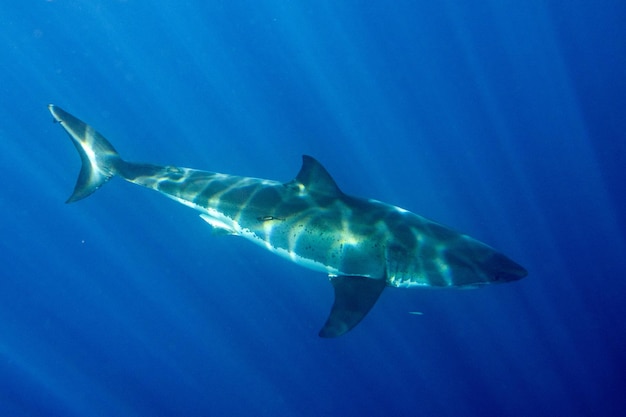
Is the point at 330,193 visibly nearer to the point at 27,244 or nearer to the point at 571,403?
the point at 571,403

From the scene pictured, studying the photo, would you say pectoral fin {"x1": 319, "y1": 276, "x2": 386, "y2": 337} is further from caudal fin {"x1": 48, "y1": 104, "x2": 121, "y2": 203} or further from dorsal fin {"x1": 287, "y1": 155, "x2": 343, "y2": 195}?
caudal fin {"x1": 48, "y1": 104, "x2": 121, "y2": 203}

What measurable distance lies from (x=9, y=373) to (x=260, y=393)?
7.44 meters

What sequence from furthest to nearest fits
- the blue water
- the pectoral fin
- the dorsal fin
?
the blue water < the dorsal fin < the pectoral fin

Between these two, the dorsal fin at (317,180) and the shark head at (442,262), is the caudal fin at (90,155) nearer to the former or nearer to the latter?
the dorsal fin at (317,180)

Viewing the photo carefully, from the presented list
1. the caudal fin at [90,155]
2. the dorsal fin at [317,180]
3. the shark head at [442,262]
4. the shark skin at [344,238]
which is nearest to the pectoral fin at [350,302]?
the shark skin at [344,238]

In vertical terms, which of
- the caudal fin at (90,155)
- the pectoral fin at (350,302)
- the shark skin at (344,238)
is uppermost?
the caudal fin at (90,155)

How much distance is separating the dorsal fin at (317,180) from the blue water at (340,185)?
190 inches

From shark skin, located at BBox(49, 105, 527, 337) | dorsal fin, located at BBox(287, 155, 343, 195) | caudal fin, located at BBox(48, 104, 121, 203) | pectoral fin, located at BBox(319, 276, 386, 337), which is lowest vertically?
pectoral fin, located at BBox(319, 276, 386, 337)

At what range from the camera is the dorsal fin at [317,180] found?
560cm

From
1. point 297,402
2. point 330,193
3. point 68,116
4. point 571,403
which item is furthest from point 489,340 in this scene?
point 68,116

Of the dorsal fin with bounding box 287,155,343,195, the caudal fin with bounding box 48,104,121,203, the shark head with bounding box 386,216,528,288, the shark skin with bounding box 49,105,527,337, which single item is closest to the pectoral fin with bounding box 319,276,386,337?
the shark skin with bounding box 49,105,527,337

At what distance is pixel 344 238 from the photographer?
5.23 meters

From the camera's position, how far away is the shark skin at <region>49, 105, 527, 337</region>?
487 centimetres

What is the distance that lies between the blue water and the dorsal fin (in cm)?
483
